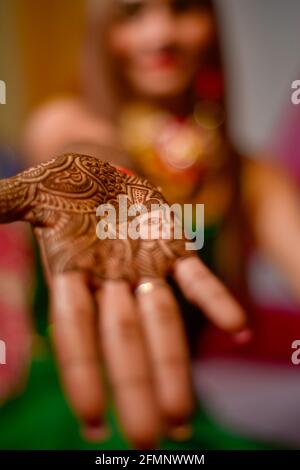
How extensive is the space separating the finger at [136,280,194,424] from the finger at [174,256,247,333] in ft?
0.07

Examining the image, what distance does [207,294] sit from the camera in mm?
597

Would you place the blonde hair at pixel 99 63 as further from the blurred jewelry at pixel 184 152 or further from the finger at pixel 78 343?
the finger at pixel 78 343

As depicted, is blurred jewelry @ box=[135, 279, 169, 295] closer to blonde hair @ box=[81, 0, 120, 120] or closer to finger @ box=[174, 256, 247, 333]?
finger @ box=[174, 256, 247, 333]

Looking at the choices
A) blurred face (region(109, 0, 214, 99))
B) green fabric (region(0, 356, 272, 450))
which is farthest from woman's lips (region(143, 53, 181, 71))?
green fabric (region(0, 356, 272, 450))

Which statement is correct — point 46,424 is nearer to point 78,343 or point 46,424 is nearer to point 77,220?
point 78,343

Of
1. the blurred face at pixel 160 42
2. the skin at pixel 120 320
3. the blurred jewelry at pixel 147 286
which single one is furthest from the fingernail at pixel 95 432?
the blurred face at pixel 160 42

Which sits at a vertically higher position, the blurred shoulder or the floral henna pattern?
the blurred shoulder

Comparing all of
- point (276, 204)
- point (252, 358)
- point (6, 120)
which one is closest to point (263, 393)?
point (252, 358)

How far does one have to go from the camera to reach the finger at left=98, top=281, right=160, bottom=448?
57cm

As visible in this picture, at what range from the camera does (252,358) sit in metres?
0.72

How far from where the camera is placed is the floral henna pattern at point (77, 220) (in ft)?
1.95

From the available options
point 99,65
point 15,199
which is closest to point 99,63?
point 99,65

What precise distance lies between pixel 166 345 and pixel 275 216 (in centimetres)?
27

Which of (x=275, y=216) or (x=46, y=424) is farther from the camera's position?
(x=275, y=216)
